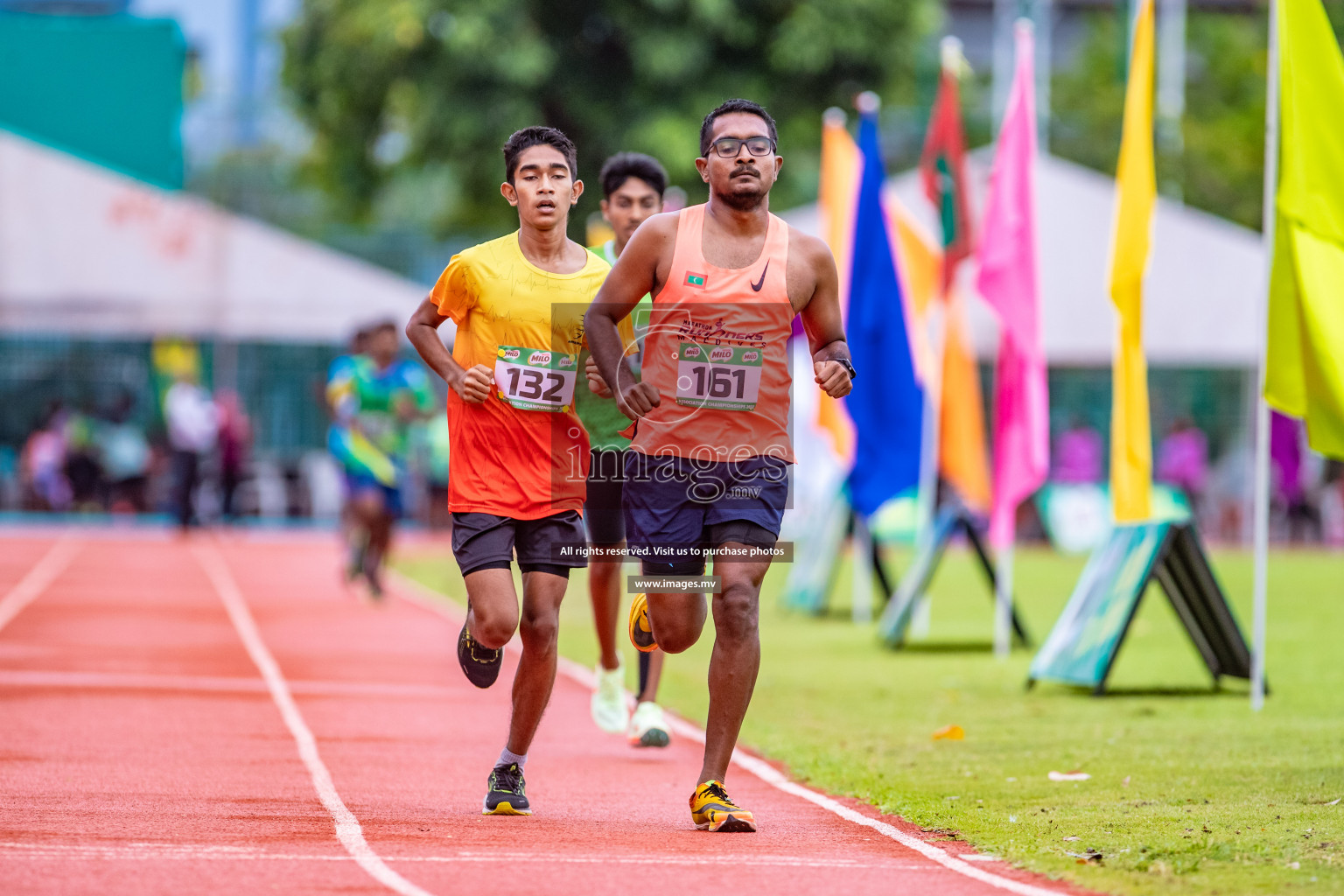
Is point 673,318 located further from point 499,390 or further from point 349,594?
point 349,594

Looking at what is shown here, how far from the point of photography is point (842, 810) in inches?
292

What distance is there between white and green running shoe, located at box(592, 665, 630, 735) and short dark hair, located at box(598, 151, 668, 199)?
7.43 feet

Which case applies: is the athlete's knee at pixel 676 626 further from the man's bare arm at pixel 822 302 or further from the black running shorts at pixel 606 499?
the black running shorts at pixel 606 499

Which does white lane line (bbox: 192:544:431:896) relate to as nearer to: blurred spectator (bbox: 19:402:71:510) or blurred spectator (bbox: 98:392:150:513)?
blurred spectator (bbox: 98:392:150:513)

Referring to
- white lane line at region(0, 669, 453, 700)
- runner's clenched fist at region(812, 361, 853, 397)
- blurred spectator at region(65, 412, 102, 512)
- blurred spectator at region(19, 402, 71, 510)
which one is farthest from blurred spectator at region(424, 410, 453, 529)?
runner's clenched fist at region(812, 361, 853, 397)

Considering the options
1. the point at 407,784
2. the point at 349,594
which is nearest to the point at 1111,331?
the point at 349,594

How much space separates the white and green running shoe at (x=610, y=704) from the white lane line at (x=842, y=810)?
1.77ft

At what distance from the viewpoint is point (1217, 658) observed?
11.4 m

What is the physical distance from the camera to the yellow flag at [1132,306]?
11.4 meters

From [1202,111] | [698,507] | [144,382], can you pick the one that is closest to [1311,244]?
[698,507]

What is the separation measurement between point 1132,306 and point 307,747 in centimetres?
554

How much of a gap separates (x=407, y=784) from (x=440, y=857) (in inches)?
71.7

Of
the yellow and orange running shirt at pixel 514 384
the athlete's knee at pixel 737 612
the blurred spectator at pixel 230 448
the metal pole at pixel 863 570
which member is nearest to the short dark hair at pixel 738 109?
the yellow and orange running shirt at pixel 514 384

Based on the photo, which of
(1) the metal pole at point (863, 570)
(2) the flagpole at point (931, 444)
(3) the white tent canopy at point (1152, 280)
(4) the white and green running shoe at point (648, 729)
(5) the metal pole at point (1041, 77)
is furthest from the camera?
(5) the metal pole at point (1041, 77)
